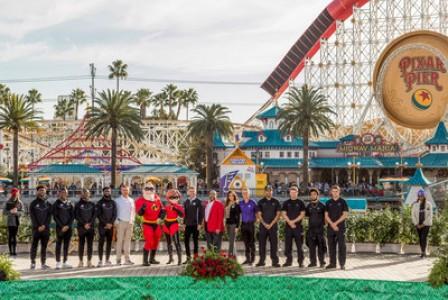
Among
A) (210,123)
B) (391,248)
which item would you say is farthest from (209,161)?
(391,248)

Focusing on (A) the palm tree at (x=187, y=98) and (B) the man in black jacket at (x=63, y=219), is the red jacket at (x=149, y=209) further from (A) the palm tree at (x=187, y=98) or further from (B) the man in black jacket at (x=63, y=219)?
(A) the palm tree at (x=187, y=98)

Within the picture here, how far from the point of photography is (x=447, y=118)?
196 feet

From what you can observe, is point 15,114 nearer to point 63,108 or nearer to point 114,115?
point 114,115

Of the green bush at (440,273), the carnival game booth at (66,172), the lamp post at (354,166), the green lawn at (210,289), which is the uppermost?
the lamp post at (354,166)

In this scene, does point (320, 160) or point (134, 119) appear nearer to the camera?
point (134, 119)

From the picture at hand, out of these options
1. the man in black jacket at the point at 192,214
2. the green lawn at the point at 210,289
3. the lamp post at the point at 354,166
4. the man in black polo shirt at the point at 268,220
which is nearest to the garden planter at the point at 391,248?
the man in black polo shirt at the point at 268,220

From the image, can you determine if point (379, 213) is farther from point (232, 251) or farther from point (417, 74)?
point (417, 74)

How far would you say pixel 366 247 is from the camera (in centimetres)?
1775

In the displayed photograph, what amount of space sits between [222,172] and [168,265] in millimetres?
29631

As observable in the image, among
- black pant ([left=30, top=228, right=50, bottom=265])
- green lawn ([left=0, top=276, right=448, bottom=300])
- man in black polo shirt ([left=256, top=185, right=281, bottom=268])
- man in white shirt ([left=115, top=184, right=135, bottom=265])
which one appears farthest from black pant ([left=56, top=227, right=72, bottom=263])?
green lawn ([left=0, top=276, right=448, bottom=300])

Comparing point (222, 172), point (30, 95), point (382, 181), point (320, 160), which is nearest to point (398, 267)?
point (222, 172)

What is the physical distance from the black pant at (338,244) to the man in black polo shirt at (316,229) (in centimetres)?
21

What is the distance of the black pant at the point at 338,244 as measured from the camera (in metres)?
14.6

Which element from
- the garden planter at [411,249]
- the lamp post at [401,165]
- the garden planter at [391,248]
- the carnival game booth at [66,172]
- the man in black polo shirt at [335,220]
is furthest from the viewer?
the lamp post at [401,165]
